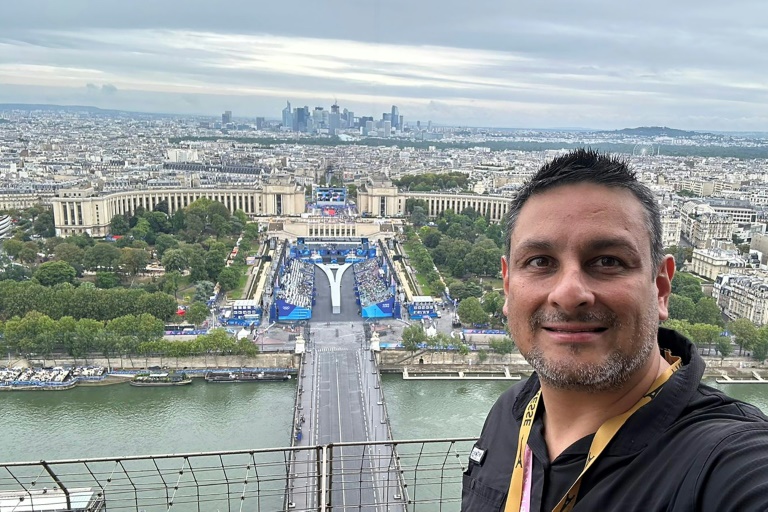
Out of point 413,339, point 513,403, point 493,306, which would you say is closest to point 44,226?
point 413,339

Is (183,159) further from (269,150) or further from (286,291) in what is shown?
(286,291)

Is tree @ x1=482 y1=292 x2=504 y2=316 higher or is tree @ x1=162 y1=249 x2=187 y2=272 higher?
tree @ x1=162 y1=249 x2=187 y2=272

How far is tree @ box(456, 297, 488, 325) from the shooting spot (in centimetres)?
724

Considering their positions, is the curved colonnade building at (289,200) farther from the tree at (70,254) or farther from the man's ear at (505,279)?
the man's ear at (505,279)

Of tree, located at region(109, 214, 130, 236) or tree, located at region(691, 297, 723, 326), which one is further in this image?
tree, located at region(109, 214, 130, 236)

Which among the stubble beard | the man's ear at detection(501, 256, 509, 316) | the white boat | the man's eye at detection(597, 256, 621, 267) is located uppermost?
the man's eye at detection(597, 256, 621, 267)

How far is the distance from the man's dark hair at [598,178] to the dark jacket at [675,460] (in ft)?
0.32

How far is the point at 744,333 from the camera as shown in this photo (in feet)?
22.2

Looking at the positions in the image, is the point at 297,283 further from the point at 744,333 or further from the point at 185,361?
the point at 744,333

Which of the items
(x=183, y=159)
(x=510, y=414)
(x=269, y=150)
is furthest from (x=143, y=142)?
(x=510, y=414)

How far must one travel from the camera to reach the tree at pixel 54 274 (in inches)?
324

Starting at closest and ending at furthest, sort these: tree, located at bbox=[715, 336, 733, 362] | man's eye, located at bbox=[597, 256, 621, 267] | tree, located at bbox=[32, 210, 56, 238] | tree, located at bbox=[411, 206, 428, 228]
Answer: man's eye, located at bbox=[597, 256, 621, 267]
tree, located at bbox=[715, 336, 733, 362]
tree, located at bbox=[32, 210, 56, 238]
tree, located at bbox=[411, 206, 428, 228]

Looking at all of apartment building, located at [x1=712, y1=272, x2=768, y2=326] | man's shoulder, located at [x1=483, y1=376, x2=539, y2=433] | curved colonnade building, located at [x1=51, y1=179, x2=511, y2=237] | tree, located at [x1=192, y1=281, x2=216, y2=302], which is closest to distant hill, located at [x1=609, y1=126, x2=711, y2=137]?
curved colonnade building, located at [x1=51, y1=179, x2=511, y2=237]

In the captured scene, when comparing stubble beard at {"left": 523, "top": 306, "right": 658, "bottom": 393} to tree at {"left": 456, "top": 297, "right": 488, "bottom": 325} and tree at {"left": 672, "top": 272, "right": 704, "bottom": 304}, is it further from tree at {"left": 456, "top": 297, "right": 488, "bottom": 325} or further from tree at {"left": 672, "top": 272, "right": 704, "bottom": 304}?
tree at {"left": 672, "top": 272, "right": 704, "bottom": 304}
